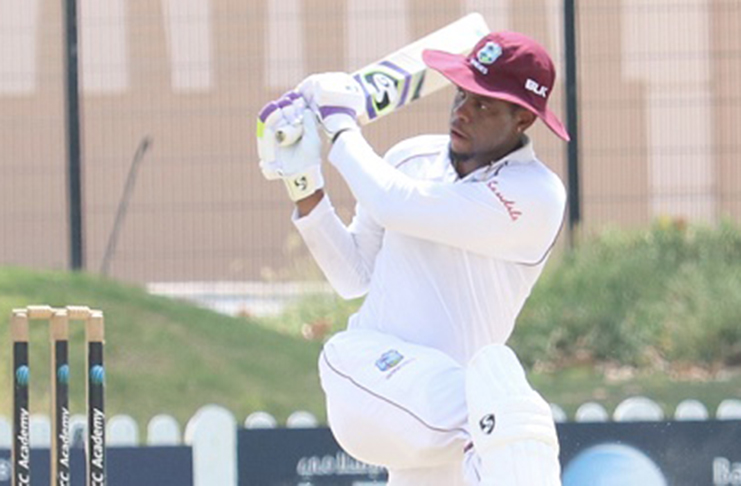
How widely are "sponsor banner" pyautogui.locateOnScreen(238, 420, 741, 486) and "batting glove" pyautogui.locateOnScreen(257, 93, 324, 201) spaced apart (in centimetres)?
189

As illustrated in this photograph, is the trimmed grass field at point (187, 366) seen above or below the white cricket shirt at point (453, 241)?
below

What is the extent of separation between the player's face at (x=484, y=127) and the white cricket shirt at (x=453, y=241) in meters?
0.04

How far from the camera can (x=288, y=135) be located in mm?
4398

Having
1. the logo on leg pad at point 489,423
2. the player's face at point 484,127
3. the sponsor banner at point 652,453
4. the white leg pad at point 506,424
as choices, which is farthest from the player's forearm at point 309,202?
the sponsor banner at point 652,453

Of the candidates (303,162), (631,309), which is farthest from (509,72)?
(631,309)

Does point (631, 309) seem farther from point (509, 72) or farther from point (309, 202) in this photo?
point (509, 72)

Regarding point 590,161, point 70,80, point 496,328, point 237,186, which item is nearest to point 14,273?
point 70,80

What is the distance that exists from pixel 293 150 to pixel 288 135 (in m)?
0.04

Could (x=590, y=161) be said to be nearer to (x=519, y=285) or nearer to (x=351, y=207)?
(x=351, y=207)

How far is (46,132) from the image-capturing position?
41.8 ft

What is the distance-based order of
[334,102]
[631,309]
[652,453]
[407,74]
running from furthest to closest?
1. [631,309]
2. [652,453]
3. [407,74]
4. [334,102]

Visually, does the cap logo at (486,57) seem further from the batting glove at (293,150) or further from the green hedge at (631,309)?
the green hedge at (631,309)

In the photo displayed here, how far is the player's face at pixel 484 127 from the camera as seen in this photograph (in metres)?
4.26

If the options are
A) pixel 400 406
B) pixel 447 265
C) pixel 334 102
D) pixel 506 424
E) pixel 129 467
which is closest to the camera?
pixel 506 424
